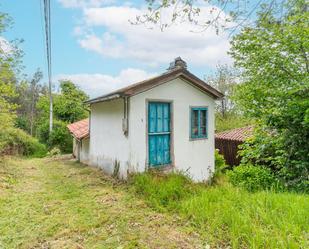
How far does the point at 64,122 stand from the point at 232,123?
1610cm

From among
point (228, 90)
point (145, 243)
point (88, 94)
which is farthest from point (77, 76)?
point (145, 243)

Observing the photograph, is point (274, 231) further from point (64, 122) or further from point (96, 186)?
point (64, 122)

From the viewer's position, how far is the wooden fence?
1934cm

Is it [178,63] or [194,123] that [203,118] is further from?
[178,63]

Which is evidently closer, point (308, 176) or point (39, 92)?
point (308, 176)

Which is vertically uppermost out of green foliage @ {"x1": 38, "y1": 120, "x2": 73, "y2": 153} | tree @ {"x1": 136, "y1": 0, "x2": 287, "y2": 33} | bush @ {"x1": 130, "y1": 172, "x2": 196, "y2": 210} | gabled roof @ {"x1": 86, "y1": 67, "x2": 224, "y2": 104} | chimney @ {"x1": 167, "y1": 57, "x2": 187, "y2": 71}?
chimney @ {"x1": 167, "y1": 57, "x2": 187, "y2": 71}

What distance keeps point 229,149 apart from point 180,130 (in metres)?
11.9

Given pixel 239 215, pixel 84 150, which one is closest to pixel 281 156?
pixel 239 215

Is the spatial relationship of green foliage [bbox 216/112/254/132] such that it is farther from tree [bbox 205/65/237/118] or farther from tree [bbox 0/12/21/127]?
tree [bbox 0/12/21/127]

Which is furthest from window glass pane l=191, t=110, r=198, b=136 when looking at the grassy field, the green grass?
the green grass

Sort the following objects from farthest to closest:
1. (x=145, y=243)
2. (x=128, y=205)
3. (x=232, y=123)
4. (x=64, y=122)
Answer: (x=232, y=123) → (x=64, y=122) → (x=128, y=205) → (x=145, y=243)

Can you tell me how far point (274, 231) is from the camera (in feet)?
12.2

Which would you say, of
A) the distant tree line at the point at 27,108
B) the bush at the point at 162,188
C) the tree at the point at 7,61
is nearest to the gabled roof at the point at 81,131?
the distant tree line at the point at 27,108

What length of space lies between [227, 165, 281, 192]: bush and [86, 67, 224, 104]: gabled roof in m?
3.54
